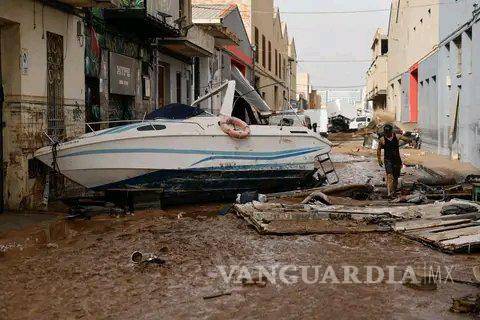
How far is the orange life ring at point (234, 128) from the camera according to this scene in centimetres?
1050

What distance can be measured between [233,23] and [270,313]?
2325cm

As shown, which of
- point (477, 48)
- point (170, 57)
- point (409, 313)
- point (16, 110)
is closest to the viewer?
point (409, 313)

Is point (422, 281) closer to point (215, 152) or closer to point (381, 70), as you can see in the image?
point (215, 152)

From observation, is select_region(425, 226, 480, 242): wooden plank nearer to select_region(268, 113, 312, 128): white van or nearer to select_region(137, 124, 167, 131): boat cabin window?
select_region(137, 124, 167, 131): boat cabin window

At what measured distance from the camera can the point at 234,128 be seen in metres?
10.6

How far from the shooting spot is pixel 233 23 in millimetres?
26656

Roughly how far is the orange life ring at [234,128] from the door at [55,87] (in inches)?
119

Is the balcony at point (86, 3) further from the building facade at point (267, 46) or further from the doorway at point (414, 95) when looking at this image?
the doorway at point (414, 95)

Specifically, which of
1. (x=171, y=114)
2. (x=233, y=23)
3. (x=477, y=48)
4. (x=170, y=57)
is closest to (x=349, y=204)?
(x=171, y=114)

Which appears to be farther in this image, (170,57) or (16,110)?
(170,57)

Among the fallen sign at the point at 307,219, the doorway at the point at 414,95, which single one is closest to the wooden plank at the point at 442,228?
the fallen sign at the point at 307,219

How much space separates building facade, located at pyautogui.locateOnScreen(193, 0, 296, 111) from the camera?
103 ft

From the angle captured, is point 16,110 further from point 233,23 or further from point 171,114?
point 233,23

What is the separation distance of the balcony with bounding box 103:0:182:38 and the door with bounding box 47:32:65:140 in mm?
2487
